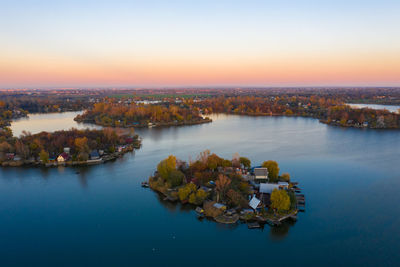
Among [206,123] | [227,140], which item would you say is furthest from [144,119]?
[227,140]

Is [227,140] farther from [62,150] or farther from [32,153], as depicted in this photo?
[32,153]

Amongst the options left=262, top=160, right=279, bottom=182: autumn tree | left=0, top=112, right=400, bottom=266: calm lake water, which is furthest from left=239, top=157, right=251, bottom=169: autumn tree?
left=0, top=112, right=400, bottom=266: calm lake water

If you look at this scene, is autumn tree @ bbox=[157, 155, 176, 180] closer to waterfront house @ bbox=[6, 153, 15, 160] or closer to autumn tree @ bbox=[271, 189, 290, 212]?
autumn tree @ bbox=[271, 189, 290, 212]

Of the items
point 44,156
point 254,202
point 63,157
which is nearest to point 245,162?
point 254,202

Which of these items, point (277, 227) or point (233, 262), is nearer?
point (233, 262)

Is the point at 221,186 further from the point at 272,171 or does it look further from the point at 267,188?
the point at 272,171

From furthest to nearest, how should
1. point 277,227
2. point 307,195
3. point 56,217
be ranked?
1. point 307,195
2. point 56,217
3. point 277,227
